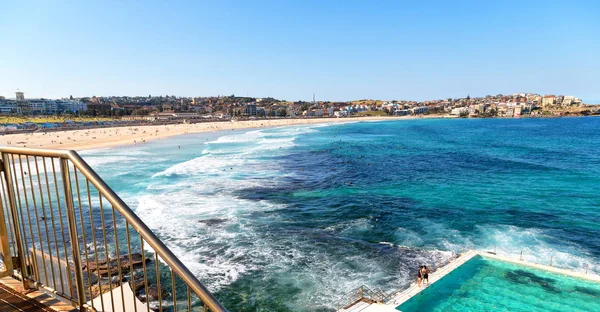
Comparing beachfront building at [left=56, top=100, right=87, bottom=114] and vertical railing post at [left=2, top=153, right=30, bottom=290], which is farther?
beachfront building at [left=56, top=100, right=87, bottom=114]

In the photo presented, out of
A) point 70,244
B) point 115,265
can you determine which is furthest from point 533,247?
point 70,244

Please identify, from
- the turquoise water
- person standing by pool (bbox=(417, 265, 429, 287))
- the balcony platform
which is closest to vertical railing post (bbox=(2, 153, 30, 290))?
the balcony platform

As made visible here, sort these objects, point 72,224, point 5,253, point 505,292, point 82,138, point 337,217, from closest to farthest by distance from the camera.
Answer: point 72,224, point 5,253, point 505,292, point 337,217, point 82,138

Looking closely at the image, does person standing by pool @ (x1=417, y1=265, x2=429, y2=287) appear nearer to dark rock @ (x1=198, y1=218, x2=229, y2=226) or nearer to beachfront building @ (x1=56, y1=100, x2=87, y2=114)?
dark rock @ (x1=198, y1=218, x2=229, y2=226)

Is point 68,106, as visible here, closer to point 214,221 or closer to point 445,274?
point 214,221

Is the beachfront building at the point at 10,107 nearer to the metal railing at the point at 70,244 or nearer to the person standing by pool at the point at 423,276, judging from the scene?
Answer: the person standing by pool at the point at 423,276

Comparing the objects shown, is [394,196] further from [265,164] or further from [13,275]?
[13,275]

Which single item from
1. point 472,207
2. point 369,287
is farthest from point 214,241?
point 472,207
